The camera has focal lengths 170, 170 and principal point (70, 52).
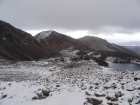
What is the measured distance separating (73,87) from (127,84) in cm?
499

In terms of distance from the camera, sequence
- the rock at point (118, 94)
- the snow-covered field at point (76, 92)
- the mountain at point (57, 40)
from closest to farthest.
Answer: the snow-covered field at point (76, 92), the rock at point (118, 94), the mountain at point (57, 40)

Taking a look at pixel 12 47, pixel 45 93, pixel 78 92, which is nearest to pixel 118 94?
pixel 78 92

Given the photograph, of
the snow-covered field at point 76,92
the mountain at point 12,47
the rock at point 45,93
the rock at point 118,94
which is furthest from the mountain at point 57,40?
the rock at point 118,94

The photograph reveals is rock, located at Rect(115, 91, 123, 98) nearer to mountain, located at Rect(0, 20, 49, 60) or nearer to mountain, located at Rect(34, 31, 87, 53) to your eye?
mountain, located at Rect(0, 20, 49, 60)

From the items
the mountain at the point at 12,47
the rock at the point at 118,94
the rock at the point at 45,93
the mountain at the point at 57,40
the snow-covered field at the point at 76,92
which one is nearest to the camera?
the snow-covered field at the point at 76,92

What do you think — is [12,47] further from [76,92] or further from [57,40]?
[57,40]

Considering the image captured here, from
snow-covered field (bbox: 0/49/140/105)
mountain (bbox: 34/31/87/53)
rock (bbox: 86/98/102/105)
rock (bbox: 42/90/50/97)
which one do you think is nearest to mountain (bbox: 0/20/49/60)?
snow-covered field (bbox: 0/49/140/105)

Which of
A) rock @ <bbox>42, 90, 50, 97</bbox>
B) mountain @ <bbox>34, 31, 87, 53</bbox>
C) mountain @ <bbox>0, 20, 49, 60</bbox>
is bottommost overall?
rock @ <bbox>42, 90, 50, 97</bbox>

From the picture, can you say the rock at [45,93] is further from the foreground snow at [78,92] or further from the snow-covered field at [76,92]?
the foreground snow at [78,92]

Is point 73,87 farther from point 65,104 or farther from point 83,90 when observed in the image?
point 65,104

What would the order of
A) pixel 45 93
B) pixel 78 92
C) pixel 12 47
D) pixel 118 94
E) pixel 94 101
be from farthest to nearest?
pixel 12 47
pixel 78 92
pixel 45 93
pixel 118 94
pixel 94 101

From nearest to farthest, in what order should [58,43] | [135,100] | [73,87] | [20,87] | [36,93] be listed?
[135,100], [36,93], [73,87], [20,87], [58,43]

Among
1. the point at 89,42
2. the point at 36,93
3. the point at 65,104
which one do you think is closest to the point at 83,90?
the point at 65,104

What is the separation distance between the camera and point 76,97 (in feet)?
44.8
